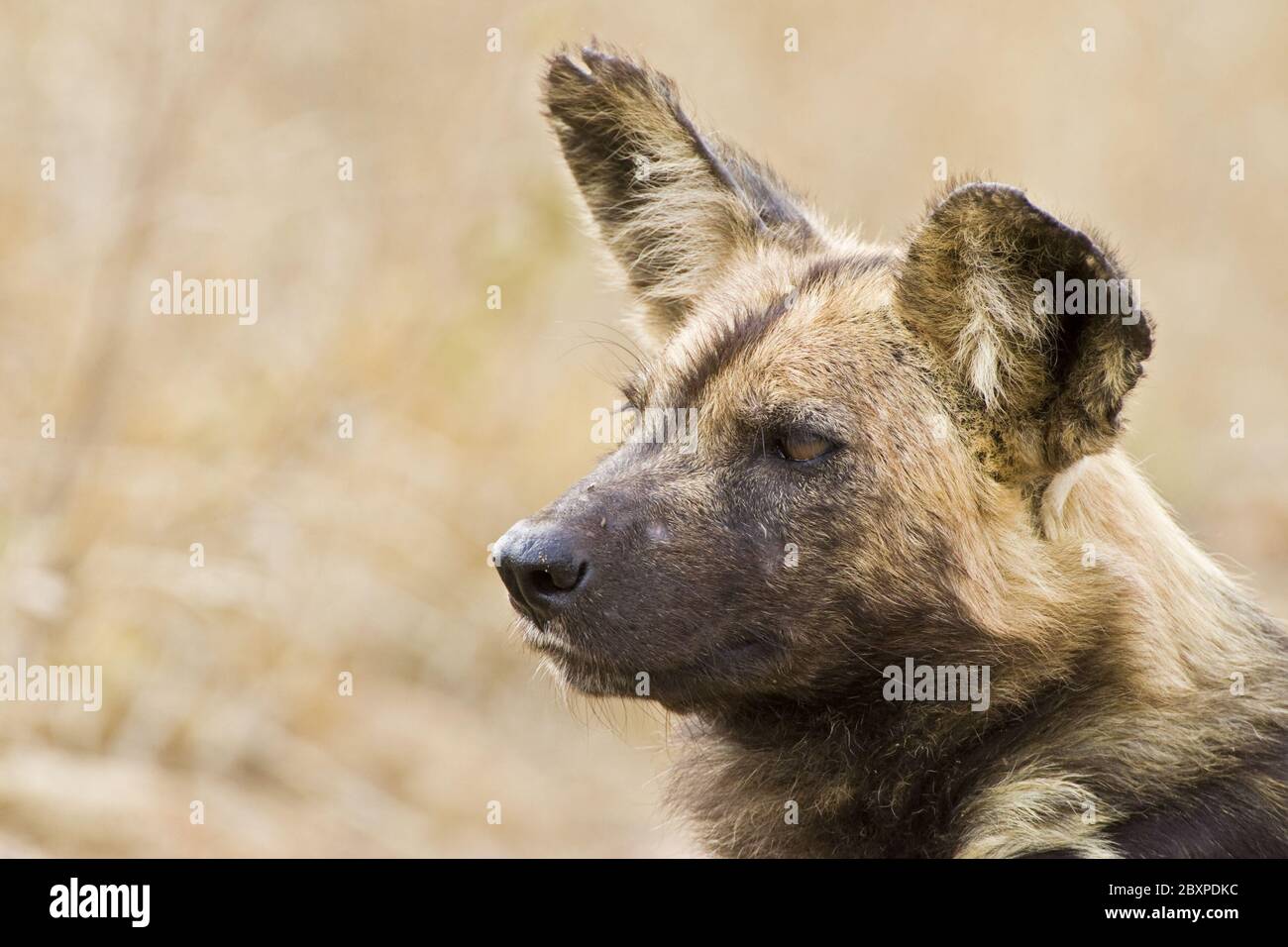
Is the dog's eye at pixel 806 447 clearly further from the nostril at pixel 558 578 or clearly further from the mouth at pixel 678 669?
the nostril at pixel 558 578

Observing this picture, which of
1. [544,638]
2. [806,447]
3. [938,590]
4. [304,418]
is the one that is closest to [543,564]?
[544,638]

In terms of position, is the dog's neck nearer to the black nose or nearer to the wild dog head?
the wild dog head

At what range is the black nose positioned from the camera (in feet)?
12.5

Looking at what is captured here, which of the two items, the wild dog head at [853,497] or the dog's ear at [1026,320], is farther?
the wild dog head at [853,497]

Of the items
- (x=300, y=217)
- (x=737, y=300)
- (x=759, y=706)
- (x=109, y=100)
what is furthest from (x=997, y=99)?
(x=759, y=706)

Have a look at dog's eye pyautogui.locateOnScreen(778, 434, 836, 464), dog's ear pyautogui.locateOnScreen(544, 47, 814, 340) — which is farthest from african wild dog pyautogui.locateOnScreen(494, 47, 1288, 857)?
dog's ear pyautogui.locateOnScreen(544, 47, 814, 340)

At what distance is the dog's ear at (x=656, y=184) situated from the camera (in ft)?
15.8

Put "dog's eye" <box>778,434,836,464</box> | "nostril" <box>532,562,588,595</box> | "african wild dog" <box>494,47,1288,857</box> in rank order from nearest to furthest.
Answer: "african wild dog" <box>494,47,1288,857</box> → "nostril" <box>532,562,588,595</box> → "dog's eye" <box>778,434,836,464</box>

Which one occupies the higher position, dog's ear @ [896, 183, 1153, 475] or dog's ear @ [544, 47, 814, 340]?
dog's ear @ [544, 47, 814, 340]

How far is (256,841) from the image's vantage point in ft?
21.9

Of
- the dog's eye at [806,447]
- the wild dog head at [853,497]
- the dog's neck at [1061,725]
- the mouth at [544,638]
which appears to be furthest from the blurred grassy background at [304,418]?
the dog's eye at [806,447]
